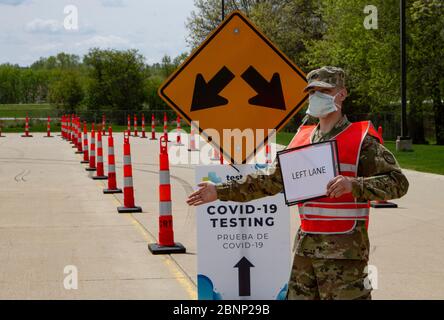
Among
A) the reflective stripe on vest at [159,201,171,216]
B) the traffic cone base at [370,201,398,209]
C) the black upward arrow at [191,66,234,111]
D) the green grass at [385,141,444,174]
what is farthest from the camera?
the green grass at [385,141,444,174]

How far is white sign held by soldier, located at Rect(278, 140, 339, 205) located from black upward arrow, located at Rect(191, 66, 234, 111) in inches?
71.9

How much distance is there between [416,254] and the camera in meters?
9.40

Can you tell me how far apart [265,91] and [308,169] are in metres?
2.02

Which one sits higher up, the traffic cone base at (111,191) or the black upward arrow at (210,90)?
the black upward arrow at (210,90)

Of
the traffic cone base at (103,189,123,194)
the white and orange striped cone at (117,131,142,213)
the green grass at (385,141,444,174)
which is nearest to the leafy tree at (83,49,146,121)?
the green grass at (385,141,444,174)

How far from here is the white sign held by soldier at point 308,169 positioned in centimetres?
423

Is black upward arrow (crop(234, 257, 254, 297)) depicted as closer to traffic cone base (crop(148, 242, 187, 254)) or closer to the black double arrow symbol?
the black double arrow symbol

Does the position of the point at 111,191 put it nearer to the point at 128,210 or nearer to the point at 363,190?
the point at 128,210

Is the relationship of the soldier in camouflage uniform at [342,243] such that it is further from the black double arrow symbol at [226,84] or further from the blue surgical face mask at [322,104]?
the black double arrow symbol at [226,84]

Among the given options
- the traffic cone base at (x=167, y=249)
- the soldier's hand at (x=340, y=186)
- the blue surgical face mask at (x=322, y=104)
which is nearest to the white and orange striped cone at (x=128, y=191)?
the traffic cone base at (x=167, y=249)

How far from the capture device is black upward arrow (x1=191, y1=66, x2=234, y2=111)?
20.3 feet

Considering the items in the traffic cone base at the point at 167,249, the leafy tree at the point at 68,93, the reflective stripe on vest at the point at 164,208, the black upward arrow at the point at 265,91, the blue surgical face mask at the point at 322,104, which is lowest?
the traffic cone base at the point at 167,249
